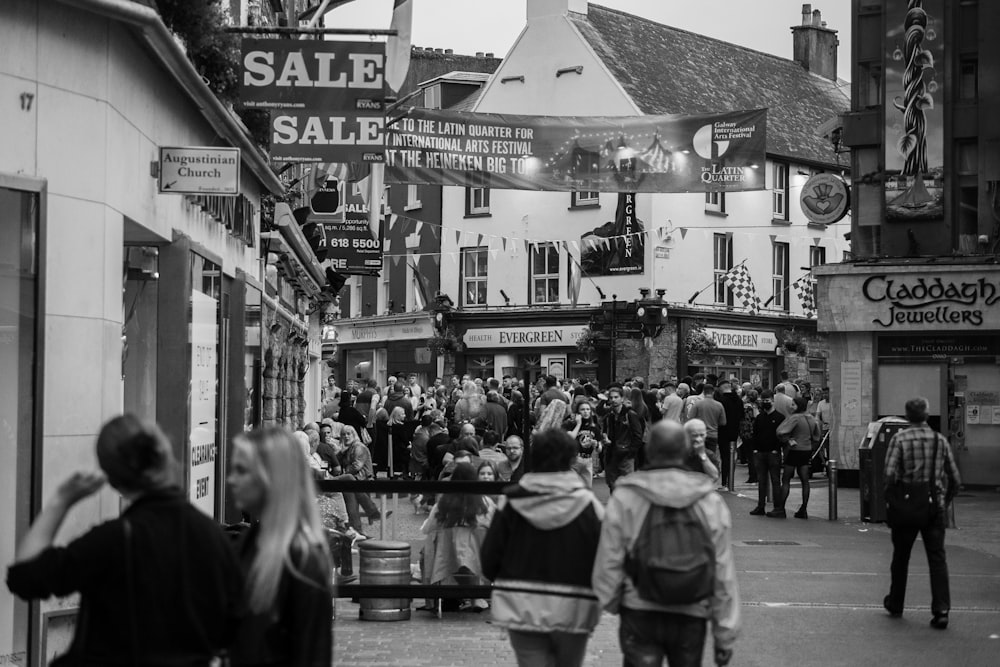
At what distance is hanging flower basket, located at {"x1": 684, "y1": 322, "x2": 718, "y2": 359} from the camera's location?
44969mm

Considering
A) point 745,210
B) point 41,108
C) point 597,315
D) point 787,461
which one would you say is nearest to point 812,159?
point 745,210

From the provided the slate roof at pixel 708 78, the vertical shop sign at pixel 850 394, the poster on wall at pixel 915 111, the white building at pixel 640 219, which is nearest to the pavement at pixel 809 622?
the vertical shop sign at pixel 850 394

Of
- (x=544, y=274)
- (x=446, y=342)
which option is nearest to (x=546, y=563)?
(x=544, y=274)

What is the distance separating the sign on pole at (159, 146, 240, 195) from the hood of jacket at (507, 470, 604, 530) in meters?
4.47

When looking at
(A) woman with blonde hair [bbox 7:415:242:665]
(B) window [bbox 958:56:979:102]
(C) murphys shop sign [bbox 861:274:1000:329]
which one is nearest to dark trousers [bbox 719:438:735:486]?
(C) murphys shop sign [bbox 861:274:1000:329]

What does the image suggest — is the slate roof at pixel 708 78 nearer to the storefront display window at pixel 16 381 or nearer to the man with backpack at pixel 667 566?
the storefront display window at pixel 16 381

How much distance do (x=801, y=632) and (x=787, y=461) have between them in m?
10.1

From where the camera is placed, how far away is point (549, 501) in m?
6.66

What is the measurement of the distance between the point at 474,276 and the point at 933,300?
2483 centimetres

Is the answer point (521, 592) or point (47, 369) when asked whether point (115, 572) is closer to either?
point (521, 592)

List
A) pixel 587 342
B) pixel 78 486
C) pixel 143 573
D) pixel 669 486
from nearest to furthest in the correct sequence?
pixel 143 573, pixel 78 486, pixel 669 486, pixel 587 342

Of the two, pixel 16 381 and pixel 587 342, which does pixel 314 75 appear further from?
pixel 587 342

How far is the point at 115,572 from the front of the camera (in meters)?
4.23

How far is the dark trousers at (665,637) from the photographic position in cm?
659
